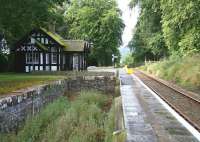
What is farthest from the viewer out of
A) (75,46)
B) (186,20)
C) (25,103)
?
(75,46)

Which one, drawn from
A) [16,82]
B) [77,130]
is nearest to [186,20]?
[16,82]

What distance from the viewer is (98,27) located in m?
81.6

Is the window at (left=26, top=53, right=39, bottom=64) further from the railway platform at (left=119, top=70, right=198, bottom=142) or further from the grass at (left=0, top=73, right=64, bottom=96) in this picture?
the railway platform at (left=119, top=70, right=198, bottom=142)

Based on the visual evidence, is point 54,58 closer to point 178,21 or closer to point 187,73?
point 187,73

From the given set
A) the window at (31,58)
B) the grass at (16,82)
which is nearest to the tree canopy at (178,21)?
the grass at (16,82)

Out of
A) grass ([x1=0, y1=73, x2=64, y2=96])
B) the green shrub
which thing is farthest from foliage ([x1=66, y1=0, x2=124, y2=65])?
the green shrub

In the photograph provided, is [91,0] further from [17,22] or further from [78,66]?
[17,22]

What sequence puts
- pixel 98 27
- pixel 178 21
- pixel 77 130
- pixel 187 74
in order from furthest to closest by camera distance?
pixel 98 27 < pixel 187 74 < pixel 178 21 < pixel 77 130

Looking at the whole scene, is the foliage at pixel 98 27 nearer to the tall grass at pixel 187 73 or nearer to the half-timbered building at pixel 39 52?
the half-timbered building at pixel 39 52

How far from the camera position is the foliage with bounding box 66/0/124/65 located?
80125 millimetres

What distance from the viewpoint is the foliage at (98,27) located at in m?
80.1

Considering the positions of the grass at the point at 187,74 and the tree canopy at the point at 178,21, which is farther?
the grass at the point at 187,74

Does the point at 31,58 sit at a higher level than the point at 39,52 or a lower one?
lower

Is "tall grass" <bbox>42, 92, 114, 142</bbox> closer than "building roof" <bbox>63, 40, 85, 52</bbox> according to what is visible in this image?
Yes
